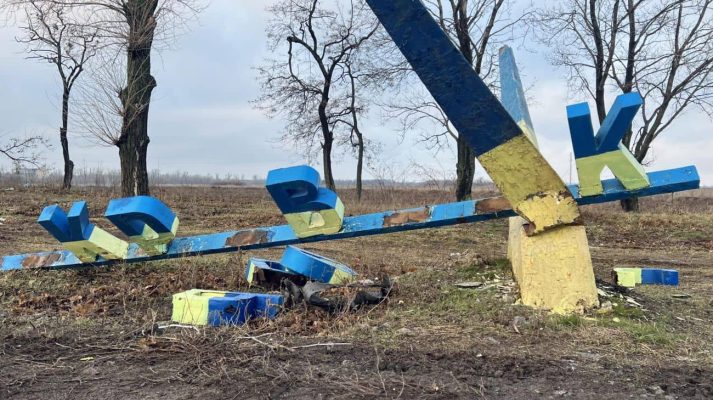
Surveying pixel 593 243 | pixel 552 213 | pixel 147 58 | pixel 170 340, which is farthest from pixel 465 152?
pixel 170 340

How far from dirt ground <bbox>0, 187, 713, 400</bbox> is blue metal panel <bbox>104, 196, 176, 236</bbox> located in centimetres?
58

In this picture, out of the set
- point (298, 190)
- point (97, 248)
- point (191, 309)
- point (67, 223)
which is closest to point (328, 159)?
point (97, 248)

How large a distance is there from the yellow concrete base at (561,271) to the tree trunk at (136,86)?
11553 mm

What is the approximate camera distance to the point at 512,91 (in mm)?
5793

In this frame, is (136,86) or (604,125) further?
(136,86)

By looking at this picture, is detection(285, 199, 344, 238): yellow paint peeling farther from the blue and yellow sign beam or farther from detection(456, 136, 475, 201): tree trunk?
detection(456, 136, 475, 201): tree trunk

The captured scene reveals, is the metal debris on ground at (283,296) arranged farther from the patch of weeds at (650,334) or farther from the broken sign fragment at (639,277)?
the broken sign fragment at (639,277)

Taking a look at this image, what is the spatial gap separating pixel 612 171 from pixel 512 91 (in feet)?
6.41

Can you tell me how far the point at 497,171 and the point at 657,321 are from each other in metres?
1.52

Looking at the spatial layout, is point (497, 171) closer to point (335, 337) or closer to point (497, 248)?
point (335, 337)

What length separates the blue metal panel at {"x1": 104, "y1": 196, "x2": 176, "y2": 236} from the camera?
17.3ft

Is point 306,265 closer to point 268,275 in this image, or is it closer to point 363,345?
point 268,275

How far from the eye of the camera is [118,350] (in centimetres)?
355

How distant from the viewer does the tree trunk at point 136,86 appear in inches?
521
